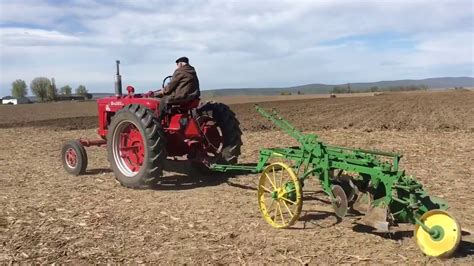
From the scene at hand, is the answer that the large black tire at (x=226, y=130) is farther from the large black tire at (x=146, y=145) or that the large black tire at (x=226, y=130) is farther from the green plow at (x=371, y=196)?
the green plow at (x=371, y=196)

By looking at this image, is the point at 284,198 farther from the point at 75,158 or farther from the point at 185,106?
the point at 75,158

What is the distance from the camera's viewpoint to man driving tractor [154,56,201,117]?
7578mm

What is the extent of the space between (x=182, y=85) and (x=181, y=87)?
0.11ft

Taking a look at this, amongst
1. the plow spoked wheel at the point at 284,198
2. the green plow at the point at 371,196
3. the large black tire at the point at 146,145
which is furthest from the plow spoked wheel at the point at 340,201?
the large black tire at the point at 146,145

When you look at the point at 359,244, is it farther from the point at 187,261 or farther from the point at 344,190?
the point at 187,261

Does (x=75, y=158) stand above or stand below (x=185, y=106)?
below

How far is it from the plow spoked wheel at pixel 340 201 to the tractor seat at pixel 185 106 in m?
3.24

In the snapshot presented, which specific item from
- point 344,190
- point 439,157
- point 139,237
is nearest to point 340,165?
point 344,190

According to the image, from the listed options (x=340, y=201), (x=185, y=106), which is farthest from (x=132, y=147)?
(x=340, y=201)

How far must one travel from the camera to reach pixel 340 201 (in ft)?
17.3

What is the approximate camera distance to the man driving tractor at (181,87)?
758cm

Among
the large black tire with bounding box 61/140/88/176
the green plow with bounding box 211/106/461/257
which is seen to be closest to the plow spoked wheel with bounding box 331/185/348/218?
the green plow with bounding box 211/106/461/257

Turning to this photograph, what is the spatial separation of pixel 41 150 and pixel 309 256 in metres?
9.43

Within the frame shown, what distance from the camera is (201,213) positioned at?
19.8ft
